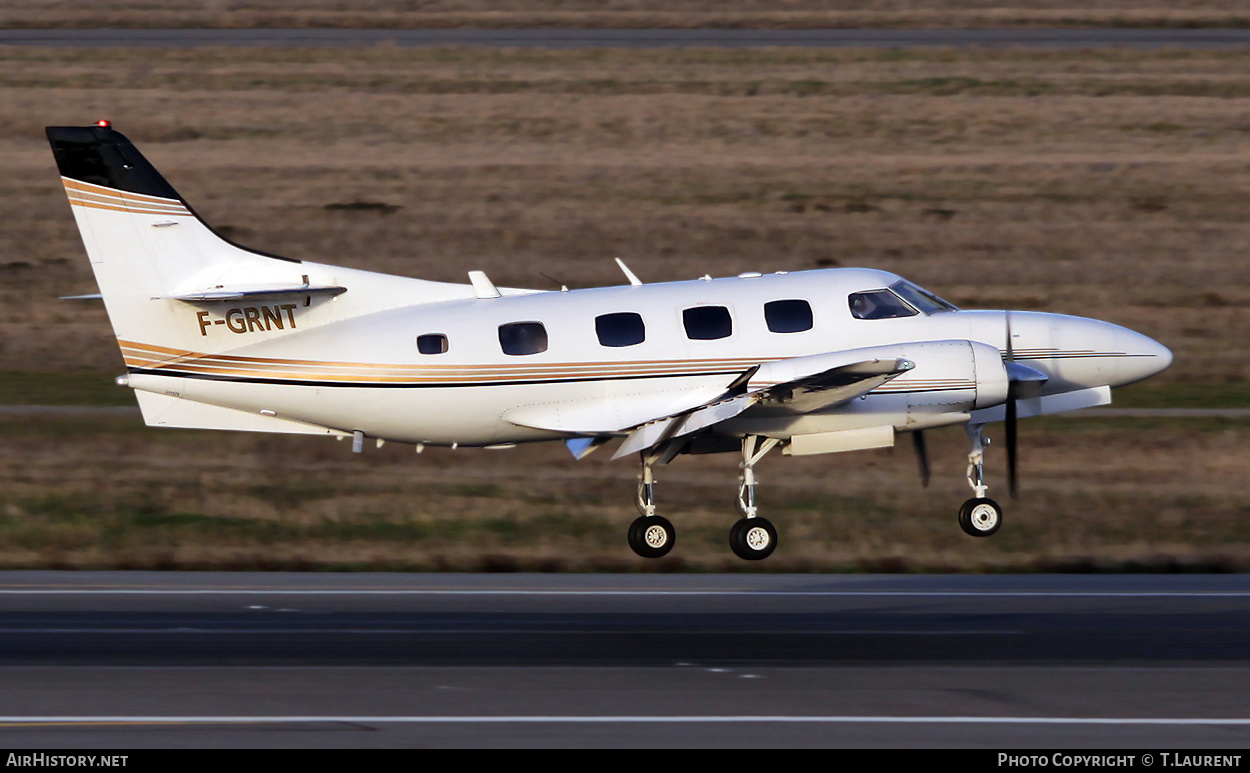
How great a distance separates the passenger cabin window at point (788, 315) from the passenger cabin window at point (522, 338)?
2872mm

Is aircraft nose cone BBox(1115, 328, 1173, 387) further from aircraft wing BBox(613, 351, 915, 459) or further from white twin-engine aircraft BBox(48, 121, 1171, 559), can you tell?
aircraft wing BBox(613, 351, 915, 459)

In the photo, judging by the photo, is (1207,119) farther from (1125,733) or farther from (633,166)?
(1125,733)

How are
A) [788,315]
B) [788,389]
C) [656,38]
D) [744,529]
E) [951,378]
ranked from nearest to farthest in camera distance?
1. [788,389]
2. [951,378]
3. [788,315]
4. [744,529]
5. [656,38]

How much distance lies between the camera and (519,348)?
20109 millimetres

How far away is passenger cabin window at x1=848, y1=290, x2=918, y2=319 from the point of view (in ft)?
66.3

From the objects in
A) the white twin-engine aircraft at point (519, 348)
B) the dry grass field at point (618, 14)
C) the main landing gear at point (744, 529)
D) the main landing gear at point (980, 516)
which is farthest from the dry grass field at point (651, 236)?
the dry grass field at point (618, 14)

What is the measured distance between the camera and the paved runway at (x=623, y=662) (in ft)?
39.4

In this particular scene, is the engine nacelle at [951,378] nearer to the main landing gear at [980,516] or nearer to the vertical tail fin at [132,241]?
the main landing gear at [980,516]

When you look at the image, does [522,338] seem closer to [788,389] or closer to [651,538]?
[651,538]

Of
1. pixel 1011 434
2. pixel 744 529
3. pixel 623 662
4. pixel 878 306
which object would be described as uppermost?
pixel 878 306

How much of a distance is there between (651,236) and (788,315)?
19632 millimetres

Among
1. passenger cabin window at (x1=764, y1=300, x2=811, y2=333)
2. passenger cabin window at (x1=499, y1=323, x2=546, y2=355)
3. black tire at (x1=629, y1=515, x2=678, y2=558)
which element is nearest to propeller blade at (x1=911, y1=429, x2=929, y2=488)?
passenger cabin window at (x1=764, y1=300, x2=811, y2=333)

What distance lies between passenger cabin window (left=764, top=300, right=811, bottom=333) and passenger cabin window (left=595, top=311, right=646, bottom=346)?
5.33 ft

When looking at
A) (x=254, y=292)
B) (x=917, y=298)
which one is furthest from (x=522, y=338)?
(x=917, y=298)
